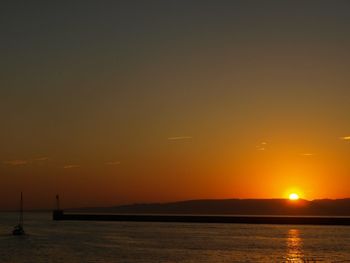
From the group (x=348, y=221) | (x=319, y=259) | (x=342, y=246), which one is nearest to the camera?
(x=319, y=259)

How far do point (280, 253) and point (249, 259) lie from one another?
9.10 m

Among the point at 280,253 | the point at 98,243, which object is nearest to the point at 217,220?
the point at 98,243

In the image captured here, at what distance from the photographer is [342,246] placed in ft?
271

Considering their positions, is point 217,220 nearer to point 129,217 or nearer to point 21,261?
point 129,217

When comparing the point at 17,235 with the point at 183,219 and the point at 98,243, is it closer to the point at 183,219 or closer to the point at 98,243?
the point at 98,243

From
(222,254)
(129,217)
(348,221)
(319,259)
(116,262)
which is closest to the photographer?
(116,262)

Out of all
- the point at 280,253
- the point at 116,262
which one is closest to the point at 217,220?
the point at 280,253

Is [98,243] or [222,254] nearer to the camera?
[222,254]

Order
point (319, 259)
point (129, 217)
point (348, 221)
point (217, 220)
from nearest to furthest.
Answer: point (319, 259)
point (348, 221)
point (217, 220)
point (129, 217)

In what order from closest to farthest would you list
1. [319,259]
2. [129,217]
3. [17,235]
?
[319,259], [17,235], [129,217]

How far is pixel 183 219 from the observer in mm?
177750

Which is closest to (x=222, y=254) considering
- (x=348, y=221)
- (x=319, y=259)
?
(x=319, y=259)

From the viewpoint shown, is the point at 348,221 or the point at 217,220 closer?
the point at 348,221

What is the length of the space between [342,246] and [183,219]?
97.8m
